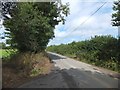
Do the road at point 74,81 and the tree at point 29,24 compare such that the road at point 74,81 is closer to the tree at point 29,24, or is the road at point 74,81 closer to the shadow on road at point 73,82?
the shadow on road at point 73,82

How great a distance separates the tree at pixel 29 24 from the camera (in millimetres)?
28094

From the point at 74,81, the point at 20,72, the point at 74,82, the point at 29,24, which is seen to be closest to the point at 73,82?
the point at 74,82

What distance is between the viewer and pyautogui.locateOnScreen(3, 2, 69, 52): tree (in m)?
28.1

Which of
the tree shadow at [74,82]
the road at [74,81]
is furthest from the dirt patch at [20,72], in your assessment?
the tree shadow at [74,82]

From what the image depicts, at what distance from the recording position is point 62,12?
4688 centimetres

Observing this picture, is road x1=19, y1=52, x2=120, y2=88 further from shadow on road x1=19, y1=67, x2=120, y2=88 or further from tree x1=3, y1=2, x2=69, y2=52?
tree x1=3, y1=2, x2=69, y2=52

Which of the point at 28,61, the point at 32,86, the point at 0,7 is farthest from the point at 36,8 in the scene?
the point at 32,86

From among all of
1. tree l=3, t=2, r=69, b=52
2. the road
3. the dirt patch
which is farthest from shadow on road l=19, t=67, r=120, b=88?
tree l=3, t=2, r=69, b=52

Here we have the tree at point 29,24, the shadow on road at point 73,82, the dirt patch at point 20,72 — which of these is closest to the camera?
the shadow on road at point 73,82

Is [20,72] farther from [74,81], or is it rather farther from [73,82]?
[73,82]

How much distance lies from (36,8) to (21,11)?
10391 millimetres

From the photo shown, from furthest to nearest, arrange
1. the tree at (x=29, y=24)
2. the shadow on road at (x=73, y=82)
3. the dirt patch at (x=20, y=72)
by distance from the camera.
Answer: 1. the tree at (x=29, y=24)
2. the dirt patch at (x=20, y=72)
3. the shadow on road at (x=73, y=82)

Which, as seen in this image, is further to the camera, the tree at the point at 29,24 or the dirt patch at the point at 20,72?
the tree at the point at 29,24

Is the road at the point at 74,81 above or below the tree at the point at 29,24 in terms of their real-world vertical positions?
below
